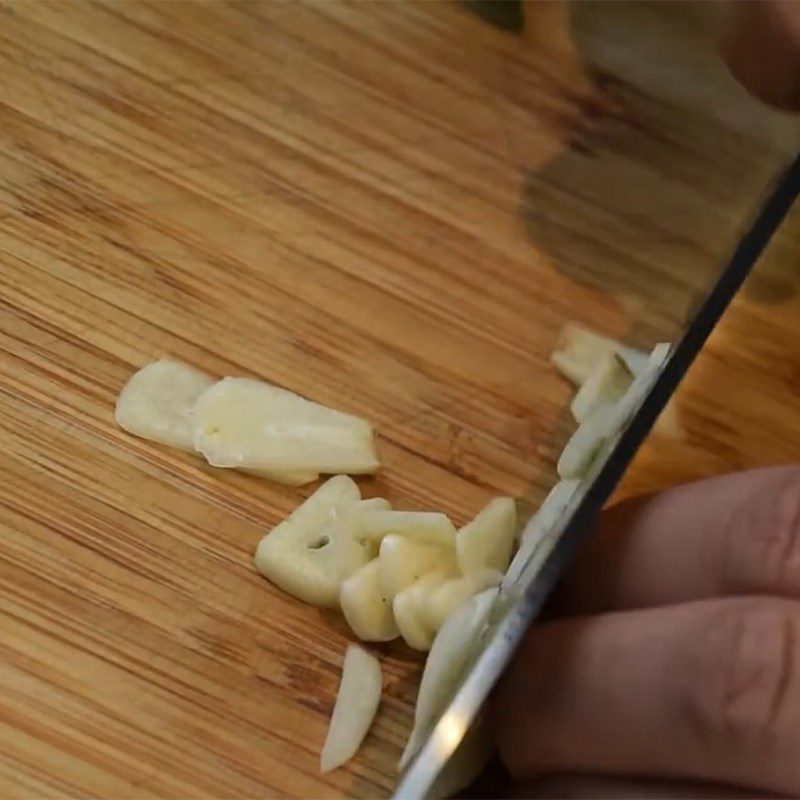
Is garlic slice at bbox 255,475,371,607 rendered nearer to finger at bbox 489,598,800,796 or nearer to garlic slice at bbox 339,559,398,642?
garlic slice at bbox 339,559,398,642

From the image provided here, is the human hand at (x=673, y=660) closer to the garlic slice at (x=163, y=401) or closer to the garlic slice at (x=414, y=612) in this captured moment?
the garlic slice at (x=414, y=612)

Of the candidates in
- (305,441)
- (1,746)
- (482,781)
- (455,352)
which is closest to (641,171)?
(455,352)

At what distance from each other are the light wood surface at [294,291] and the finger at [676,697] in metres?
0.12

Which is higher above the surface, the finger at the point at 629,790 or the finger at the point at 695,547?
the finger at the point at 695,547

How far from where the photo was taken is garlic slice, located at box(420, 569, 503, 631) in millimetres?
746

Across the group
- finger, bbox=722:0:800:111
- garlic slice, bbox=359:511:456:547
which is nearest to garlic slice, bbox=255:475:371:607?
garlic slice, bbox=359:511:456:547

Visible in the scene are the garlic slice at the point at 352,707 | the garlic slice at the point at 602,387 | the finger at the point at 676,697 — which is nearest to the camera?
the finger at the point at 676,697

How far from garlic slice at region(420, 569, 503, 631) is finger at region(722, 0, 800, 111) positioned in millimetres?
423

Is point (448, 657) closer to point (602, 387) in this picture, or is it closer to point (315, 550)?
point (315, 550)

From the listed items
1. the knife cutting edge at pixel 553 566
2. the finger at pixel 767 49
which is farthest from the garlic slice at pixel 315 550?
the finger at pixel 767 49

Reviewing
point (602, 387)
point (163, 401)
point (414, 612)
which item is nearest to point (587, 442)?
point (602, 387)

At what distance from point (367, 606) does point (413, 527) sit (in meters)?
0.06

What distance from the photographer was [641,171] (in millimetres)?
972

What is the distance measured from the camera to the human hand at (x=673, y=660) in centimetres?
66
